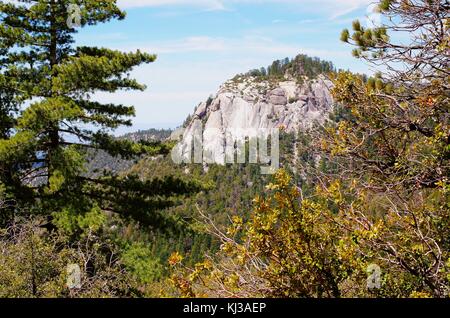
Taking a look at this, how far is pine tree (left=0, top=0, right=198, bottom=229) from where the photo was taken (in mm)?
11578

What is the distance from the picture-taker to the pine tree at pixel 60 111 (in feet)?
38.0

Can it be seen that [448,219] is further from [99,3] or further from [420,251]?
[99,3]

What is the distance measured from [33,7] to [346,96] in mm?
9826

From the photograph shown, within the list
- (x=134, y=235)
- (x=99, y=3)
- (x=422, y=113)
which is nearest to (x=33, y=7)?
(x=99, y=3)

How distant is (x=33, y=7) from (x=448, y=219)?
12.2 meters

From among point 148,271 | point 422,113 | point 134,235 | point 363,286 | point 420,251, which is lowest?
point 134,235

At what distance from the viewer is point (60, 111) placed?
36.5 ft

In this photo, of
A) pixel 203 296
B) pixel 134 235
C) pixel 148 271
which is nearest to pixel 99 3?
pixel 148 271

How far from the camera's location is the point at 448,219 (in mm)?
5582
